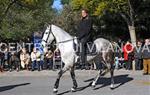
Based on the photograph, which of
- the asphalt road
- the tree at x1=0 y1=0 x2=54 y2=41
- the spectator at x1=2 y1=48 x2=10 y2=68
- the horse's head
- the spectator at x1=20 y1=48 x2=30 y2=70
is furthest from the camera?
the tree at x1=0 y1=0 x2=54 y2=41

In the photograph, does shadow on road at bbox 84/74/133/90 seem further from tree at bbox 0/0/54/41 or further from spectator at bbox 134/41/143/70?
tree at bbox 0/0/54/41

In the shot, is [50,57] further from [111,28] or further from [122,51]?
[111,28]

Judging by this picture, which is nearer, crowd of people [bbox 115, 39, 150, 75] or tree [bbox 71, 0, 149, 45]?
crowd of people [bbox 115, 39, 150, 75]

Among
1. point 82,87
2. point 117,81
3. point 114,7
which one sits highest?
point 114,7

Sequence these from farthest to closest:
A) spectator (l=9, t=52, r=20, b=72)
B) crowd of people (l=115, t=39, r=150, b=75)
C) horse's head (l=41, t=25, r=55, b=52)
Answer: spectator (l=9, t=52, r=20, b=72)
crowd of people (l=115, t=39, r=150, b=75)
horse's head (l=41, t=25, r=55, b=52)

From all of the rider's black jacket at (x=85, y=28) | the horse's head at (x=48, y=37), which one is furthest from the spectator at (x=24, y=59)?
the rider's black jacket at (x=85, y=28)

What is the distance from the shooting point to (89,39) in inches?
698

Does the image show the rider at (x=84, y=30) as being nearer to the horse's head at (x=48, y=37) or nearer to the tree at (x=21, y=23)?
the horse's head at (x=48, y=37)

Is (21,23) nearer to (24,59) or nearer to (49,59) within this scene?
(24,59)

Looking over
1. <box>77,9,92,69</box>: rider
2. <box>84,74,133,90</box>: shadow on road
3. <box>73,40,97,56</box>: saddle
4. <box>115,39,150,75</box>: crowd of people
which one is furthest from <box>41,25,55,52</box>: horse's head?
<box>115,39,150,75</box>: crowd of people

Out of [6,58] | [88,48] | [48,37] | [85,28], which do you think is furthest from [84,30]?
[6,58]

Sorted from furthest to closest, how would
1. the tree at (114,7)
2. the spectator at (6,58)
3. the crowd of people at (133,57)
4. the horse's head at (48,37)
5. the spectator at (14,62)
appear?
the tree at (114,7) < the spectator at (6,58) < the spectator at (14,62) < the crowd of people at (133,57) < the horse's head at (48,37)

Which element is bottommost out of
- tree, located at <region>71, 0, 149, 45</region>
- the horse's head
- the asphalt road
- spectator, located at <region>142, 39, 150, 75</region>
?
the asphalt road

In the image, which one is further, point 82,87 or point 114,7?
point 114,7
